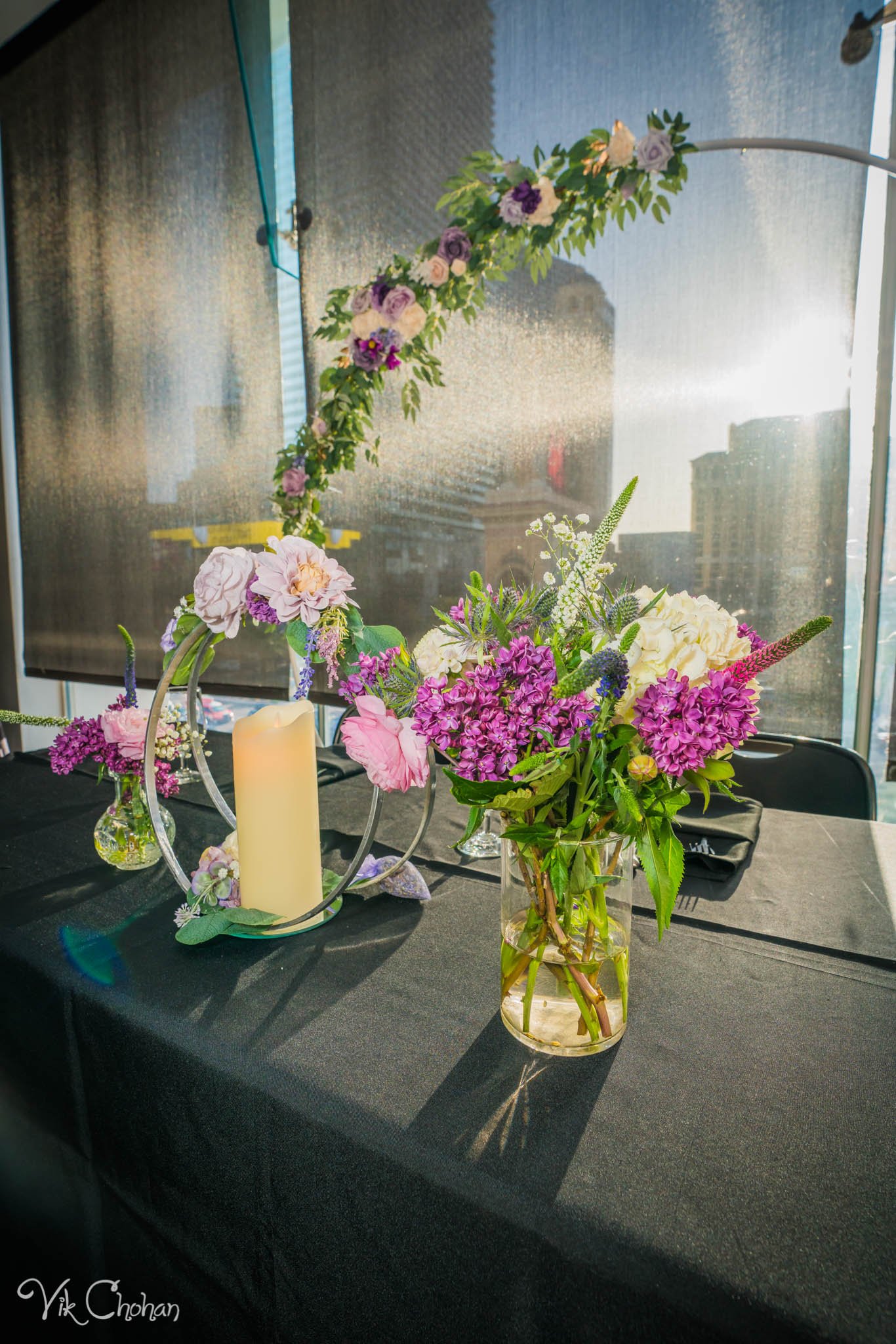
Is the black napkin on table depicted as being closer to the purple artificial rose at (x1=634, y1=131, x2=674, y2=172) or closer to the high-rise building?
the high-rise building

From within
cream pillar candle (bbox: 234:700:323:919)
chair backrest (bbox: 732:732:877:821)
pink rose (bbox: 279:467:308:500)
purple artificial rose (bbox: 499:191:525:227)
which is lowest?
chair backrest (bbox: 732:732:877:821)

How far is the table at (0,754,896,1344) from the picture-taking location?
1.37ft

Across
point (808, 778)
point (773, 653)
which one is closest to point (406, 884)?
point (773, 653)

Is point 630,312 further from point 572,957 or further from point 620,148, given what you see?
point 572,957

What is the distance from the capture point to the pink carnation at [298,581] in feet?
2.16

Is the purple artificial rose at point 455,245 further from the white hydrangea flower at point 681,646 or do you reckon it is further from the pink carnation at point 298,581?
the white hydrangea flower at point 681,646

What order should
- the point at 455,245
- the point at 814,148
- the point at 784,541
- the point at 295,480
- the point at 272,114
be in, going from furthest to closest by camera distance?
the point at 272,114
the point at 295,480
the point at 784,541
the point at 455,245
the point at 814,148

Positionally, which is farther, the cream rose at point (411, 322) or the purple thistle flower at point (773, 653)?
the cream rose at point (411, 322)

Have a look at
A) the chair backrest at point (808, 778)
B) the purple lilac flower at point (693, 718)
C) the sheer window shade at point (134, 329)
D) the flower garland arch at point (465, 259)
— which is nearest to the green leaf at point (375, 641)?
the purple lilac flower at point (693, 718)

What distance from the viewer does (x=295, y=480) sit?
2.15 meters

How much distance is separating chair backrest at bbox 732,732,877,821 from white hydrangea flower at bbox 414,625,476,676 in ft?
3.64

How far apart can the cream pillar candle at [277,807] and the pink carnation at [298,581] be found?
138 millimetres

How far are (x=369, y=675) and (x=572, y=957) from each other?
11.6 inches

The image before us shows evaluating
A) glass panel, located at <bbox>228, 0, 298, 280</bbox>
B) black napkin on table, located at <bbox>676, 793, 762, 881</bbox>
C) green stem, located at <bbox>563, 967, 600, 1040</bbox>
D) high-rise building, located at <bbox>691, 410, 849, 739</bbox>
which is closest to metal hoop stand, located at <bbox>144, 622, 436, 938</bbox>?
green stem, located at <bbox>563, 967, 600, 1040</bbox>
